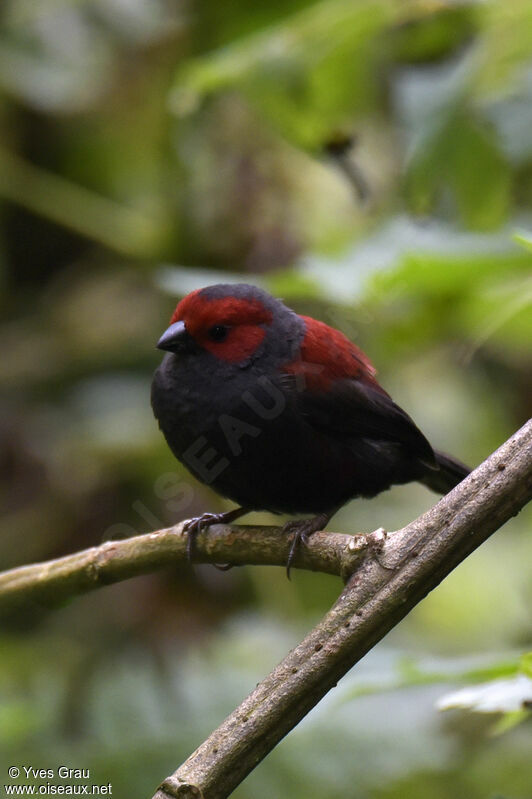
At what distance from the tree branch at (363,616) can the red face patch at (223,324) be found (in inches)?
53.1

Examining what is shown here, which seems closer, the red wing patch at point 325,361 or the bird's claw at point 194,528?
the bird's claw at point 194,528

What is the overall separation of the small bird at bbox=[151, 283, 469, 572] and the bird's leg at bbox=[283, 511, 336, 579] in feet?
0.11

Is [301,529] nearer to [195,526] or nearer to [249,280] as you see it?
[195,526]

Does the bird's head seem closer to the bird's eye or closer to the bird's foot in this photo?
the bird's eye

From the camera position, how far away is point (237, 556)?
280 cm

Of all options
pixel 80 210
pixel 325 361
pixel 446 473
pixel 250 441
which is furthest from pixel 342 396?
pixel 80 210

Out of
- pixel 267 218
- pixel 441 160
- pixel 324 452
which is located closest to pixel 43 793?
pixel 324 452

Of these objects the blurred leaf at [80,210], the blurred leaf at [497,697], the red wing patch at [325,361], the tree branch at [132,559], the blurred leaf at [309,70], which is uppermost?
the blurred leaf at [80,210]

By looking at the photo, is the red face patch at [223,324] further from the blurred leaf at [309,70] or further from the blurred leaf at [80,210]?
the blurred leaf at [80,210]

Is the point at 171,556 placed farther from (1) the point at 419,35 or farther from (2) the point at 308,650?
(1) the point at 419,35

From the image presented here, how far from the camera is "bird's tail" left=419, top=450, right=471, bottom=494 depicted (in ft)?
12.0

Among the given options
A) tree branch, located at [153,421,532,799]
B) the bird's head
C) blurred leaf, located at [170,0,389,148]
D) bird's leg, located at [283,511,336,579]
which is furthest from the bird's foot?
blurred leaf, located at [170,0,389,148]

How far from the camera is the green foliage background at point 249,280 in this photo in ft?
11.5

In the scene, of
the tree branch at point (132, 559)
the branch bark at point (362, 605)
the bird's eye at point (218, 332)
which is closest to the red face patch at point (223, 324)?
the bird's eye at point (218, 332)
